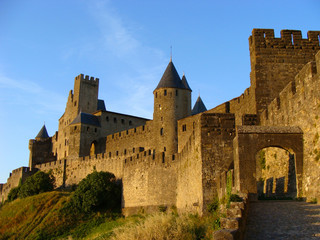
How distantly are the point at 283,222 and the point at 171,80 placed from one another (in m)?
31.9

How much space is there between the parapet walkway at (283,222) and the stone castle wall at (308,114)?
6.09 feet

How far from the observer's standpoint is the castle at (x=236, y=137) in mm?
14531

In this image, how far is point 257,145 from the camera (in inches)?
581

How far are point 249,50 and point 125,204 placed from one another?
16.6 meters

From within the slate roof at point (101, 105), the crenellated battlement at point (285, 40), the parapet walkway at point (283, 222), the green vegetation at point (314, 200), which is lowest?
the parapet walkway at point (283, 222)

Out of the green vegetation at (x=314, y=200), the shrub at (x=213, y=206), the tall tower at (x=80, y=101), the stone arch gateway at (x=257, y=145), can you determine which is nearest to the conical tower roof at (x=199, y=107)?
the tall tower at (x=80, y=101)

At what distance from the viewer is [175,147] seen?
38.5 metres

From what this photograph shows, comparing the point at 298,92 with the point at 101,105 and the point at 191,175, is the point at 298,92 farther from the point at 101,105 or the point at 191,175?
the point at 101,105

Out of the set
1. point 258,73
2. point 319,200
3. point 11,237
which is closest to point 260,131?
point 319,200

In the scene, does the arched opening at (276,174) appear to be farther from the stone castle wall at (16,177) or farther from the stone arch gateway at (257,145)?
the stone castle wall at (16,177)

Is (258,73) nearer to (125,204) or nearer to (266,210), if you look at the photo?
(266,210)

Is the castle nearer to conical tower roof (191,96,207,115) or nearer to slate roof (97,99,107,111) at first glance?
conical tower roof (191,96,207,115)

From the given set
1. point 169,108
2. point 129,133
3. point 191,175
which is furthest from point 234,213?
point 129,133

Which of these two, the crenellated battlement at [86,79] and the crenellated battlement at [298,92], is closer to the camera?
the crenellated battlement at [298,92]
